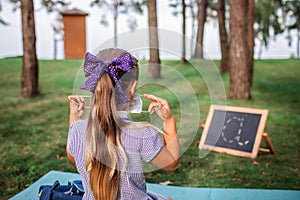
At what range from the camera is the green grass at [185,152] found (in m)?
4.38

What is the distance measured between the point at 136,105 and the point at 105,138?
27 cm

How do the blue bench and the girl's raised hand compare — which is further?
the blue bench

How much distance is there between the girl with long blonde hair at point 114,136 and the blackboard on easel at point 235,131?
10.4 feet

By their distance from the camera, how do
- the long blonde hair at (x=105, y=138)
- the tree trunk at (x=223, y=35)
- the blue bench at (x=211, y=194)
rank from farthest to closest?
1. the tree trunk at (x=223, y=35)
2. the blue bench at (x=211, y=194)
3. the long blonde hair at (x=105, y=138)

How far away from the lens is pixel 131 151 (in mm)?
2023

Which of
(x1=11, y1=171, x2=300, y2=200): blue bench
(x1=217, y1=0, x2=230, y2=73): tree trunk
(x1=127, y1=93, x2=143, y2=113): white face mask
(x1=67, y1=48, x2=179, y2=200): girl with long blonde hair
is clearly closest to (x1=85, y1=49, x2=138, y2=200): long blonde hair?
(x1=67, y1=48, x2=179, y2=200): girl with long blonde hair

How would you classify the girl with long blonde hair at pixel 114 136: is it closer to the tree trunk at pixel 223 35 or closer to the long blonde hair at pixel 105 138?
the long blonde hair at pixel 105 138

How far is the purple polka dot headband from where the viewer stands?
194 cm

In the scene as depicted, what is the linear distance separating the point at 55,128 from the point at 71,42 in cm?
860

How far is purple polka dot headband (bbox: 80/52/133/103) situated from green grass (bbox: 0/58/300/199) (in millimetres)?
343

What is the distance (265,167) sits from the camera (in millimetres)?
4844

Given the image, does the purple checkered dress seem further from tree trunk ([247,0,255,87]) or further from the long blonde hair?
tree trunk ([247,0,255,87])

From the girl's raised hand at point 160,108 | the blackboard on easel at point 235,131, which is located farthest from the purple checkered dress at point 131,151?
the blackboard on easel at point 235,131

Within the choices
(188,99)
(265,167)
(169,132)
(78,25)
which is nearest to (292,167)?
(265,167)
